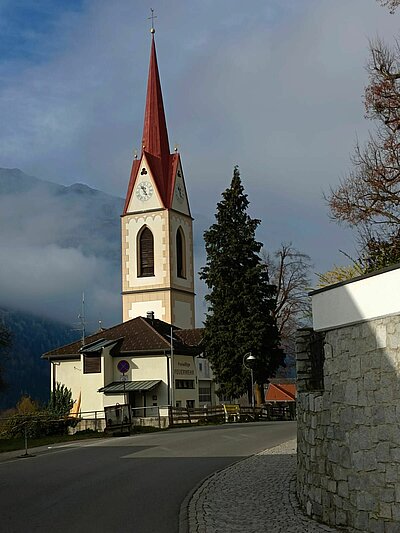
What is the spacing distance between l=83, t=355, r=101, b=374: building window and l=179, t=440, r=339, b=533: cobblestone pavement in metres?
37.5

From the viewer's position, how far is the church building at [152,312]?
54219mm

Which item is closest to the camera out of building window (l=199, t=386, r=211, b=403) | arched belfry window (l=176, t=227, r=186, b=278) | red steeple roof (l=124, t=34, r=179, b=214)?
building window (l=199, t=386, r=211, b=403)

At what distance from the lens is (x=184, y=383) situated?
55.2 m

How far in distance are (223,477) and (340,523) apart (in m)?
6.71

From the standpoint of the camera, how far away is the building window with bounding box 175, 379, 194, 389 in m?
54.4

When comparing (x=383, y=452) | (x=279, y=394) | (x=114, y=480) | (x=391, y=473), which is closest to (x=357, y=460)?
(x=383, y=452)

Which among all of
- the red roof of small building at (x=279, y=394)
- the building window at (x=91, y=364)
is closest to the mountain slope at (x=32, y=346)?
the red roof of small building at (x=279, y=394)

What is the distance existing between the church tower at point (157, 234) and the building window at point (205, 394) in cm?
1177

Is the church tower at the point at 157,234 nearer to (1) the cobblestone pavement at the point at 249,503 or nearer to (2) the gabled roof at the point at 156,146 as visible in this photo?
(2) the gabled roof at the point at 156,146

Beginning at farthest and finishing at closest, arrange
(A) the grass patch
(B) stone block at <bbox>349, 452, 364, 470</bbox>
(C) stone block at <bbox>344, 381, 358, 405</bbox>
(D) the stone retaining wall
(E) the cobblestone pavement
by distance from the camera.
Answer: (A) the grass patch < (E) the cobblestone pavement < (C) stone block at <bbox>344, 381, 358, 405</bbox> < (B) stone block at <bbox>349, 452, 364, 470</bbox> < (D) the stone retaining wall

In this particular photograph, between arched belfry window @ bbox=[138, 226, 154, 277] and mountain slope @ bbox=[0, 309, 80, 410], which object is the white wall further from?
mountain slope @ bbox=[0, 309, 80, 410]

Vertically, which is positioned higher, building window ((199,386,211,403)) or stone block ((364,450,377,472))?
building window ((199,386,211,403))

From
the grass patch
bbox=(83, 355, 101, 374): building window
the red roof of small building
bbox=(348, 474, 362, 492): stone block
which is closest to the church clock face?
the red roof of small building

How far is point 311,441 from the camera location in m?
11.0
